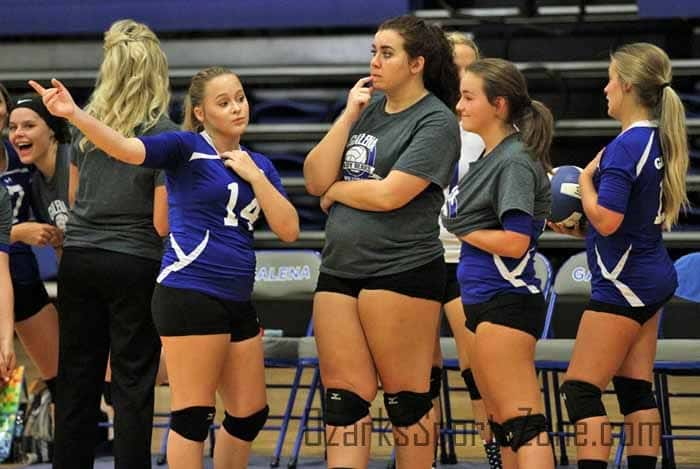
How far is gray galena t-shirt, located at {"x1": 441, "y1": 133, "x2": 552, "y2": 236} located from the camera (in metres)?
3.47

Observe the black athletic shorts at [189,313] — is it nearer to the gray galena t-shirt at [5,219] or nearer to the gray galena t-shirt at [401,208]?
the gray galena t-shirt at [401,208]

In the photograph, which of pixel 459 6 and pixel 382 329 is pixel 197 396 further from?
pixel 459 6

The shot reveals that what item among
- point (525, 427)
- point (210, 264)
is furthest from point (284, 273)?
point (525, 427)

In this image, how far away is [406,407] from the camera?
3.57 meters

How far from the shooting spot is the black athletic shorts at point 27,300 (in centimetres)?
467

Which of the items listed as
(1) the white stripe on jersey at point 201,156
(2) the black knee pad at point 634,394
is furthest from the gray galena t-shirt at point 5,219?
(2) the black knee pad at point 634,394

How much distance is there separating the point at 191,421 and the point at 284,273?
2142 mm

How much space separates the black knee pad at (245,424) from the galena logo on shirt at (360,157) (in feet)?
2.50

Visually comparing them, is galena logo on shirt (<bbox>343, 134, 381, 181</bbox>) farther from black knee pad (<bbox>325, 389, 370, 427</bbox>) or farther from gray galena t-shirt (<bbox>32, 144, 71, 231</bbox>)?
gray galena t-shirt (<bbox>32, 144, 71, 231</bbox>)

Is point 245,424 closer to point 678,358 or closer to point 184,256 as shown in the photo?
point 184,256

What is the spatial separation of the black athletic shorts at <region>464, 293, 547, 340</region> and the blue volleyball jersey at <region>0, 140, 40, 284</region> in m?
1.94

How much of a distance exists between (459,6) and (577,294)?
3.28 metres

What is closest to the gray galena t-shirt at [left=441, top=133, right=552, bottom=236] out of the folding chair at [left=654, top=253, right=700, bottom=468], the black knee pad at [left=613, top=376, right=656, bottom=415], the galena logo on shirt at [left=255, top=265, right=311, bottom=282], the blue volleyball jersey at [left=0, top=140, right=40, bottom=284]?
the black knee pad at [left=613, top=376, right=656, bottom=415]

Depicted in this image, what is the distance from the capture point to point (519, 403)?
3.51 m
